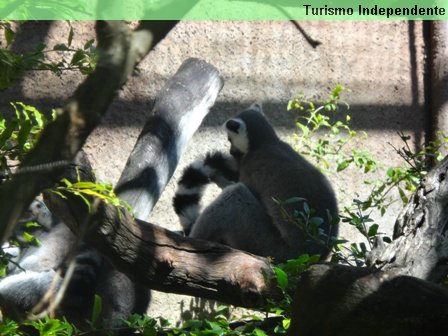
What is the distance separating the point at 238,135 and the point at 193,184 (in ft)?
2.14

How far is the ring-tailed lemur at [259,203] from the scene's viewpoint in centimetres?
487

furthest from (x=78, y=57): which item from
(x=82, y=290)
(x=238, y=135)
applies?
(x=238, y=135)

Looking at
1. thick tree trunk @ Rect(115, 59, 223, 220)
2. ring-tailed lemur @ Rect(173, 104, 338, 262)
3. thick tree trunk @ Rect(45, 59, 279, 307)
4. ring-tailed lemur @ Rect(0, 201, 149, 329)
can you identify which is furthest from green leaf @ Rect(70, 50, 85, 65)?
ring-tailed lemur @ Rect(173, 104, 338, 262)

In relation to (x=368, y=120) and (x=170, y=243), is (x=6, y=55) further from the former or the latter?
(x=368, y=120)

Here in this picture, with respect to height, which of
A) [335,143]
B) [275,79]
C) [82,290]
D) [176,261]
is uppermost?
[275,79]

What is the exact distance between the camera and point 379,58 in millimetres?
6398

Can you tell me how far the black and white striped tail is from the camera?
201 inches

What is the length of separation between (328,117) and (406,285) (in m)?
3.70

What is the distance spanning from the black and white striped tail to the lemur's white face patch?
Answer: 19 centimetres

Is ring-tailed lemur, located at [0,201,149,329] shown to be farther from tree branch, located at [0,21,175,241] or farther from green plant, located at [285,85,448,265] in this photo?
tree branch, located at [0,21,175,241]

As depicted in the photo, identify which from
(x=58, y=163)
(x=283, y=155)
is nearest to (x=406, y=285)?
(x=58, y=163)

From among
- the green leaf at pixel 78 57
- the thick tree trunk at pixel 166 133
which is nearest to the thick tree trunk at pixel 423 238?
the green leaf at pixel 78 57

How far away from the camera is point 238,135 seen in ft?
18.1

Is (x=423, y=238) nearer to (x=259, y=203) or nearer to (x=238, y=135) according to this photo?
(x=259, y=203)
